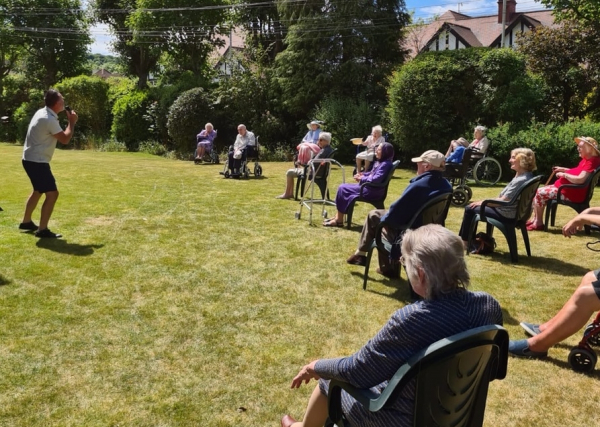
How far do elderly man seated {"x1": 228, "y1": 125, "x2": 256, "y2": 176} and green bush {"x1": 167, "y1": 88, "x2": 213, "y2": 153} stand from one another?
7196mm

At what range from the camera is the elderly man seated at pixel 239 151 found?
1209cm

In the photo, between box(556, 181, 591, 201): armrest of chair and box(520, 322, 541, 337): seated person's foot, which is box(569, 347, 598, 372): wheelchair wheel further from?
box(556, 181, 591, 201): armrest of chair

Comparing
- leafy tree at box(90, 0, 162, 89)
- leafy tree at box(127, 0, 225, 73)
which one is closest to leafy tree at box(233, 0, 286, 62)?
leafy tree at box(127, 0, 225, 73)

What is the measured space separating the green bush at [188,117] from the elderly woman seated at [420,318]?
17.9 meters

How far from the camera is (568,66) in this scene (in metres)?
15.0

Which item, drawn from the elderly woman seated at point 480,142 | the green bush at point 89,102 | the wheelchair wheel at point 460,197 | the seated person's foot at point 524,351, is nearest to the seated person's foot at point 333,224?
the wheelchair wheel at point 460,197

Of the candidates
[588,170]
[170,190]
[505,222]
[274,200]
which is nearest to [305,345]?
[505,222]

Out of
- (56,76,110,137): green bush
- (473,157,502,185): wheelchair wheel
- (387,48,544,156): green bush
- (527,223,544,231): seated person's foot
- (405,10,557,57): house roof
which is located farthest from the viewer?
(405,10,557,57): house roof

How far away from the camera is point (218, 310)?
4141mm

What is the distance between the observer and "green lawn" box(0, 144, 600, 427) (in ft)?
9.23

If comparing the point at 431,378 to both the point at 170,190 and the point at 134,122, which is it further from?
the point at 134,122

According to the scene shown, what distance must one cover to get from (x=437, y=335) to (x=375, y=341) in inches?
8.7

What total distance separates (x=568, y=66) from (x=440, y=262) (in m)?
15.7

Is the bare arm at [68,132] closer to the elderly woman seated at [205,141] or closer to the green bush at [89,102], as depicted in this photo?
the elderly woman seated at [205,141]
